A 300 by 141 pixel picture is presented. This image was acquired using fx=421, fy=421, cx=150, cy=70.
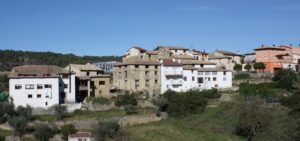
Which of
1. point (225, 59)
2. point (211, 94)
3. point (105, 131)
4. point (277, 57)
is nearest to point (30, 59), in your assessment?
point (225, 59)

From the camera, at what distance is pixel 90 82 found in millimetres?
58062

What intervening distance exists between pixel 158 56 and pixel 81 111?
73.4ft

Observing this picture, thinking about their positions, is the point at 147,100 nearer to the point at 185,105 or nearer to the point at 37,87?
the point at 185,105

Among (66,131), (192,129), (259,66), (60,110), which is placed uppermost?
(259,66)

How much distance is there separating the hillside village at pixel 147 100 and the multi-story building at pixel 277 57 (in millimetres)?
550

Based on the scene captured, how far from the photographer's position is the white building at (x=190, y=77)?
201ft

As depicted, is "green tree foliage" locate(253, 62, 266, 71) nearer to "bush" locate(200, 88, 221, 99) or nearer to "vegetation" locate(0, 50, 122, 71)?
"bush" locate(200, 88, 221, 99)

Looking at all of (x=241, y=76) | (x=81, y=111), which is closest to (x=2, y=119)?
(x=81, y=111)

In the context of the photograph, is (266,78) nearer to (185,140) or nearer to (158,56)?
(158,56)

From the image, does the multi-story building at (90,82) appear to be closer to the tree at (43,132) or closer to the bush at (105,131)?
the tree at (43,132)

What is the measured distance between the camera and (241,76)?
66.1m

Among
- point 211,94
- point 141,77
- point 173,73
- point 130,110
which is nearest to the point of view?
point 130,110

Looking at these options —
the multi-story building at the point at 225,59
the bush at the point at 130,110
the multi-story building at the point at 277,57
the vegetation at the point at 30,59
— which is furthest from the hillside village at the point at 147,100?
the vegetation at the point at 30,59

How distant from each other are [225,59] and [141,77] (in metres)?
22.3
